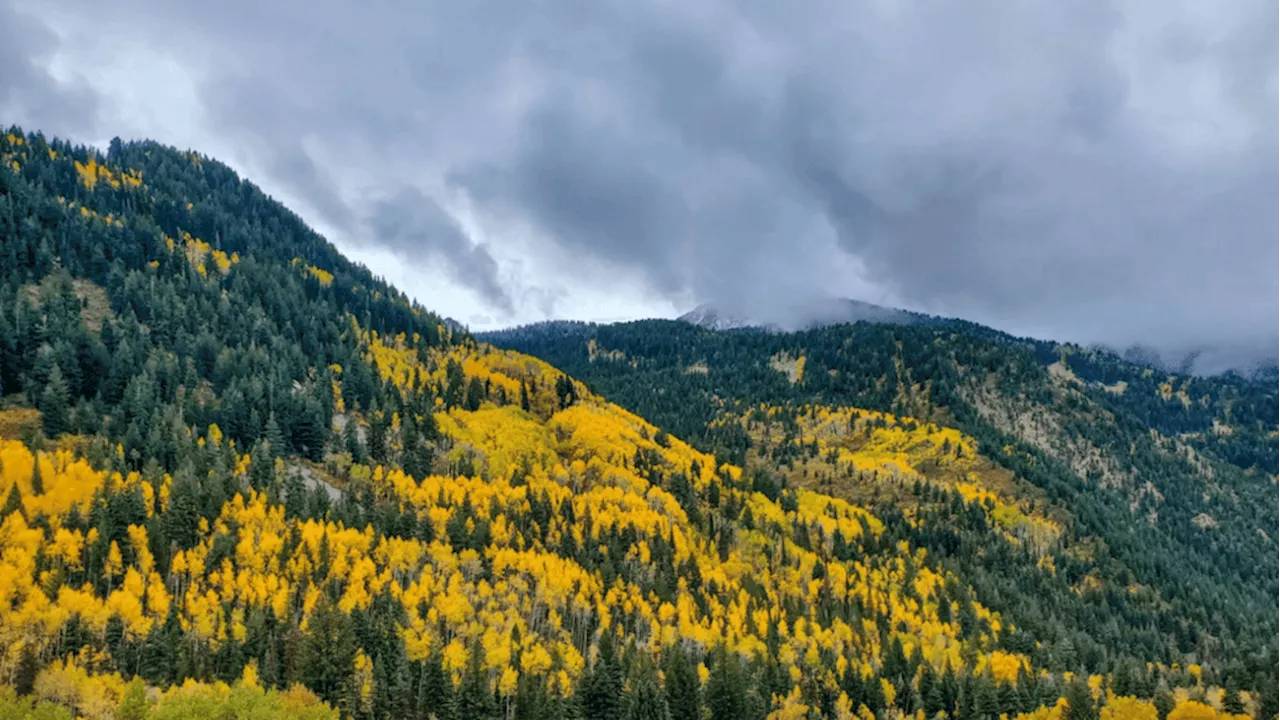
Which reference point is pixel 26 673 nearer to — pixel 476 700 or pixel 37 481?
pixel 37 481

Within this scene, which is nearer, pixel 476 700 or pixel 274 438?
pixel 476 700

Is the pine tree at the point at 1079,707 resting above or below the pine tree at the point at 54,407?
below

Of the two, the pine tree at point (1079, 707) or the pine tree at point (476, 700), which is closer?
the pine tree at point (476, 700)

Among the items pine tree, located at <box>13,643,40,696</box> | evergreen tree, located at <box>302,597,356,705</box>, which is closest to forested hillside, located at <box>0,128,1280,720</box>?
pine tree, located at <box>13,643,40,696</box>

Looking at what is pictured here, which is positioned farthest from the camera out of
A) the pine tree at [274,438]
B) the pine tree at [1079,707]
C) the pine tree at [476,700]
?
the pine tree at [274,438]

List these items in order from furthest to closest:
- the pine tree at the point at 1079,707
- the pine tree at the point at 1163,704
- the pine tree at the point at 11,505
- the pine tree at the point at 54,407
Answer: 1. the pine tree at the point at 54,407
2. the pine tree at the point at 1163,704
3. the pine tree at the point at 1079,707
4. the pine tree at the point at 11,505

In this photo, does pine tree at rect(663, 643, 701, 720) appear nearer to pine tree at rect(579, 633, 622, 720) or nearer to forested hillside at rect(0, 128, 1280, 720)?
forested hillside at rect(0, 128, 1280, 720)

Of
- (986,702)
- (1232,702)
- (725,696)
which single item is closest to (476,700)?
(725,696)

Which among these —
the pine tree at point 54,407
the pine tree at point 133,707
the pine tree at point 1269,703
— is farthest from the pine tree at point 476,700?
the pine tree at point 1269,703

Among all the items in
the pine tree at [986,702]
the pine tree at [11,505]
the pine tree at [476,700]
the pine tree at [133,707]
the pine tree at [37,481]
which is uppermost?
the pine tree at [37,481]

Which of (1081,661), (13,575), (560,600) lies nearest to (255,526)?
(13,575)

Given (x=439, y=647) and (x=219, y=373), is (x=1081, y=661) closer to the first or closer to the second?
(x=439, y=647)

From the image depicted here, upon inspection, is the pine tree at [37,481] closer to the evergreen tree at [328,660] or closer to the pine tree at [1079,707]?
the evergreen tree at [328,660]

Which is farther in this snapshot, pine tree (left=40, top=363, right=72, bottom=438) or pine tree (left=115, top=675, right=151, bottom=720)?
pine tree (left=40, top=363, right=72, bottom=438)
